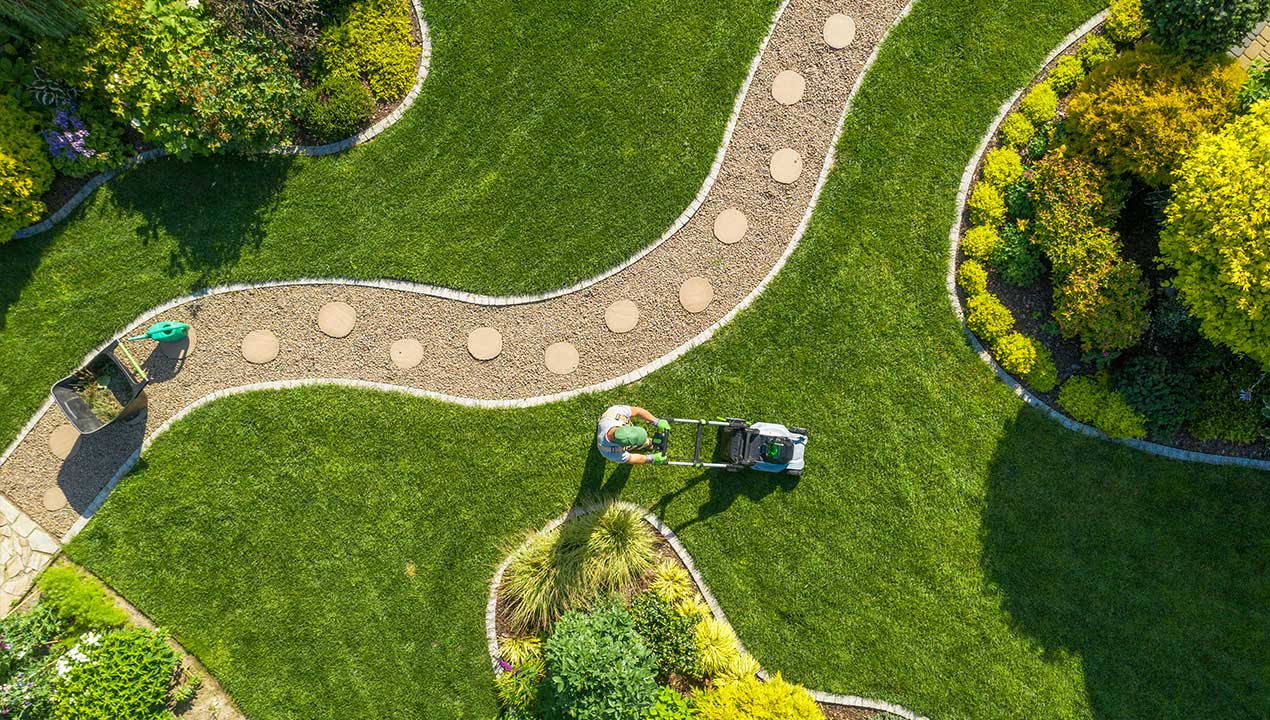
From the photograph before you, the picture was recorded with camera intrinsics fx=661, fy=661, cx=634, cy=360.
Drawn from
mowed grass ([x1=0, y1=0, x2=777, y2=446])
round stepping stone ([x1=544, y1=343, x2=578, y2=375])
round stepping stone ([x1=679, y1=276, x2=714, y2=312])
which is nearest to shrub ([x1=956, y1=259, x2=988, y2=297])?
round stepping stone ([x1=679, y1=276, x2=714, y2=312])

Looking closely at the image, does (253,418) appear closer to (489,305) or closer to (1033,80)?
(489,305)

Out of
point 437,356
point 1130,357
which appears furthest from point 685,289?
point 1130,357

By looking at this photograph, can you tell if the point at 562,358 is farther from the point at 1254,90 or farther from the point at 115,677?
the point at 1254,90

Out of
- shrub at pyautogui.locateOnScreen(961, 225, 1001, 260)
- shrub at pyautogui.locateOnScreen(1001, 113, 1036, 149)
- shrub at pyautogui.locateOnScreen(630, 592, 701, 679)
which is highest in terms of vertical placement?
shrub at pyautogui.locateOnScreen(1001, 113, 1036, 149)

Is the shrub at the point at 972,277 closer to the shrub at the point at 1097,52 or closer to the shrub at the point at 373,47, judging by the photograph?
the shrub at the point at 1097,52

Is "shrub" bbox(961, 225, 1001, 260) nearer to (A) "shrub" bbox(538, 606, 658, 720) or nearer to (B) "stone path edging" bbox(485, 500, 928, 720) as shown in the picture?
(B) "stone path edging" bbox(485, 500, 928, 720)

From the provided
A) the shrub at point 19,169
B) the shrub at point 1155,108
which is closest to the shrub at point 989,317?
the shrub at point 1155,108
